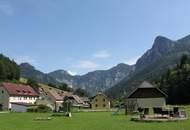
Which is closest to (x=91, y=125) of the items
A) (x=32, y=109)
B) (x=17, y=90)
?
(x=32, y=109)

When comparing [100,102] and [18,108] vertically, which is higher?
[100,102]

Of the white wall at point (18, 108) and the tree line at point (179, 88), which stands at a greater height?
the tree line at point (179, 88)

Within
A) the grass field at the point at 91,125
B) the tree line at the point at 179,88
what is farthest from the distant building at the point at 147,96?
the tree line at the point at 179,88

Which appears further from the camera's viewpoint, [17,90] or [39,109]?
[17,90]

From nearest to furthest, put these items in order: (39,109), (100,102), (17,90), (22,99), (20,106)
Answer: (39,109) < (20,106) < (17,90) < (22,99) < (100,102)

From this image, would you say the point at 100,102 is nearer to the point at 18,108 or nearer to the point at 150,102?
the point at 18,108

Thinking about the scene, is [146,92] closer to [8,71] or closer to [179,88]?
[179,88]

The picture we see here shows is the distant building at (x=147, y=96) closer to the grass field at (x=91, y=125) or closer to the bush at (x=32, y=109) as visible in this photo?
the bush at (x=32, y=109)

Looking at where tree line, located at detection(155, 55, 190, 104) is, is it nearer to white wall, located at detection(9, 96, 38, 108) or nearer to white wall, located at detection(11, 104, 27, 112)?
white wall, located at detection(9, 96, 38, 108)

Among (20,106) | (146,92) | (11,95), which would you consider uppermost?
(11,95)

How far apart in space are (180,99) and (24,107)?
195 ft

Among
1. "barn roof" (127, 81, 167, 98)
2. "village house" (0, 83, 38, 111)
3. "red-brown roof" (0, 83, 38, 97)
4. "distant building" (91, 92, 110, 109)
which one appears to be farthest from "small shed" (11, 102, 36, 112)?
"distant building" (91, 92, 110, 109)

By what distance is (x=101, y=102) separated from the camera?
478ft

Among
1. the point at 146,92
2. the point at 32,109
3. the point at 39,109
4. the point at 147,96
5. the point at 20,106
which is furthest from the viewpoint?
the point at 20,106
